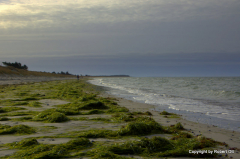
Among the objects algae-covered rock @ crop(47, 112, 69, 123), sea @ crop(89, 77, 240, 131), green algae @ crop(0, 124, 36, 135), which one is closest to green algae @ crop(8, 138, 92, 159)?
green algae @ crop(0, 124, 36, 135)

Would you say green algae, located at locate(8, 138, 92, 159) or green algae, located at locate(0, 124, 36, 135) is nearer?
green algae, located at locate(8, 138, 92, 159)

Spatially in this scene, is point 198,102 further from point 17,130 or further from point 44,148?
point 44,148

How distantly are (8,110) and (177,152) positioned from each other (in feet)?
26.6

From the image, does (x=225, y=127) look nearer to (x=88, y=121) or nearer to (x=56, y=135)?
(x=88, y=121)

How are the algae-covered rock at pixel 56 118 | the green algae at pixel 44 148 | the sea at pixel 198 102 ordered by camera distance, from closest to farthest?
the green algae at pixel 44 148, the algae-covered rock at pixel 56 118, the sea at pixel 198 102

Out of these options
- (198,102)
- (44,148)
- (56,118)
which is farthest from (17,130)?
(198,102)

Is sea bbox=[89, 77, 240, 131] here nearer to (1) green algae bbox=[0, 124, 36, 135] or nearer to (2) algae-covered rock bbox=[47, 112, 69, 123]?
(2) algae-covered rock bbox=[47, 112, 69, 123]

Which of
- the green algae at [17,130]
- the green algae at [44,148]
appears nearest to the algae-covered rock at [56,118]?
the green algae at [17,130]

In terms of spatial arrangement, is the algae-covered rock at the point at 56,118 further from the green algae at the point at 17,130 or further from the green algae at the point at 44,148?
the green algae at the point at 44,148

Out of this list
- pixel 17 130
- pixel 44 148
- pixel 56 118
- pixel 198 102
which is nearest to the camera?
pixel 44 148

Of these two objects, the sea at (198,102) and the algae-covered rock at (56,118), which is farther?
the sea at (198,102)

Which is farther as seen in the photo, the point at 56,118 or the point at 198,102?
the point at 198,102

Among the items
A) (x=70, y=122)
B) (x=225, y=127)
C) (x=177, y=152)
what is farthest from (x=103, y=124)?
(x=225, y=127)

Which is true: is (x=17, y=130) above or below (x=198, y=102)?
above
